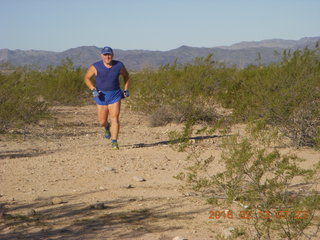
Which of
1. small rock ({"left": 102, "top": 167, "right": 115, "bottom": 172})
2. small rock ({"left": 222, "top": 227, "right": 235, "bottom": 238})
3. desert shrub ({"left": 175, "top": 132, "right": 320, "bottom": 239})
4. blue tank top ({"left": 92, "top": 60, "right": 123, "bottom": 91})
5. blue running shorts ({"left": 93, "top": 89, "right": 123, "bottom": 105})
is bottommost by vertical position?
small rock ({"left": 102, "top": 167, "right": 115, "bottom": 172})

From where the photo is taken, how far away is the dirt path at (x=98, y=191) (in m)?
5.00

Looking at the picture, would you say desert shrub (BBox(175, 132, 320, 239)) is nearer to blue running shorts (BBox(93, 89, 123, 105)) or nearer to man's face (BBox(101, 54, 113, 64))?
blue running shorts (BBox(93, 89, 123, 105))

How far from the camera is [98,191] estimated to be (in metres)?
6.52

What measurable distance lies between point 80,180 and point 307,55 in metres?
8.77

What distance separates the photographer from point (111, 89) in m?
9.31

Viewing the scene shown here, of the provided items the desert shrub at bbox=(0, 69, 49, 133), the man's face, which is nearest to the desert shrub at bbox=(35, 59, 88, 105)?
the desert shrub at bbox=(0, 69, 49, 133)

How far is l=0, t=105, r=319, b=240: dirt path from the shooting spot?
500 cm

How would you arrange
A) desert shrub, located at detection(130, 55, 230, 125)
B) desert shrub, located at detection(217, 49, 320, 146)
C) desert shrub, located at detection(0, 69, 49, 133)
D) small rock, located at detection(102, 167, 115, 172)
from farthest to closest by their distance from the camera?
desert shrub, located at detection(130, 55, 230, 125), desert shrub, located at detection(0, 69, 49, 133), desert shrub, located at detection(217, 49, 320, 146), small rock, located at detection(102, 167, 115, 172)

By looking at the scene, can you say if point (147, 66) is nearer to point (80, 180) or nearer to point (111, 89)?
point (111, 89)

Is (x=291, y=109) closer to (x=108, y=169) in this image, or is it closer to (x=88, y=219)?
(x=108, y=169)

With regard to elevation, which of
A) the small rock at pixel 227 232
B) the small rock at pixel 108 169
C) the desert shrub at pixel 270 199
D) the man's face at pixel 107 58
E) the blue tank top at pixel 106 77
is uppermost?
the man's face at pixel 107 58

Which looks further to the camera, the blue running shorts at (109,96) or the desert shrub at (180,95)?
the desert shrub at (180,95)

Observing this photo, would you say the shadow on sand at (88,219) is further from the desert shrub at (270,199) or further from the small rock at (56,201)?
the desert shrub at (270,199)

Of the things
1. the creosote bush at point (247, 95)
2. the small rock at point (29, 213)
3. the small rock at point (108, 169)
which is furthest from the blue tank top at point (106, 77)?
the small rock at point (29, 213)
